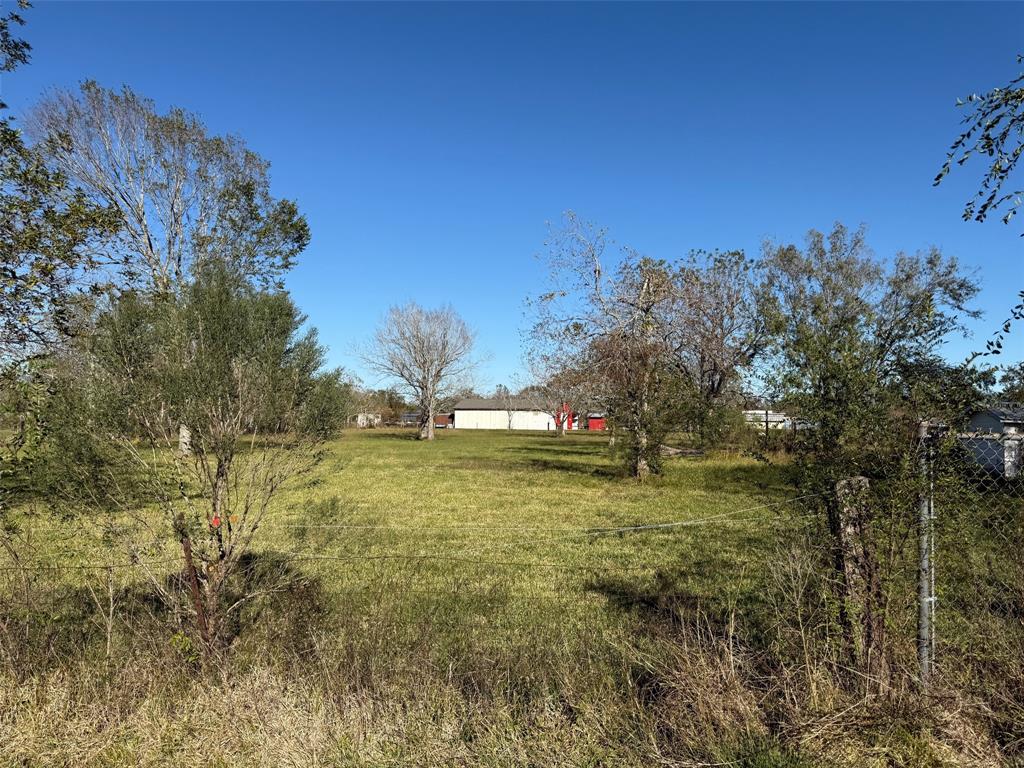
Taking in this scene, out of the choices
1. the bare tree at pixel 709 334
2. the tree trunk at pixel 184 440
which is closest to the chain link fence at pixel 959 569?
the tree trunk at pixel 184 440

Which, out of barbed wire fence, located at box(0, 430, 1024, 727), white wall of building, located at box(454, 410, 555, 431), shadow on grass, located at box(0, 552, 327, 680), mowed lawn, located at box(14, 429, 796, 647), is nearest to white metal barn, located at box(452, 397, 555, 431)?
white wall of building, located at box(454, 410, 555, 431)

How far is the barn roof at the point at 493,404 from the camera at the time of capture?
9661 centimetres

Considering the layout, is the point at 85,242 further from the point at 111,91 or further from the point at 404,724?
the point at 111,91

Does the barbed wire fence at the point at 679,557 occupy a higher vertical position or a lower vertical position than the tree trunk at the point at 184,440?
lower

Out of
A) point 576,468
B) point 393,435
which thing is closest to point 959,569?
point 576,468

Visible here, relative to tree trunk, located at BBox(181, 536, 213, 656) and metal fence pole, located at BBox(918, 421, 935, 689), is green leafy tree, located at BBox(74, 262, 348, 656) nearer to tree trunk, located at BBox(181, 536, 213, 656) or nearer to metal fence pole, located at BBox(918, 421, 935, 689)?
tree trunk, located at BBox(181, 536, 213, 656)

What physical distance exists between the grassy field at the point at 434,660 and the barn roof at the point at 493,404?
8531cm

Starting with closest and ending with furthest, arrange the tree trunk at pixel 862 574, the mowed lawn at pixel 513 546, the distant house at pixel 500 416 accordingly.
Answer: the tree trunk at pixel 862 574, the mowed lawn at pixel 513 546, the distant house at pixel 500 416

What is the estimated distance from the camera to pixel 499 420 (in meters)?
98.2

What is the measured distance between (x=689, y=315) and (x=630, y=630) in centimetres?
1614

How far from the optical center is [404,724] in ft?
9.28

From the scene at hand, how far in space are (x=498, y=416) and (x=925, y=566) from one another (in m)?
96.0

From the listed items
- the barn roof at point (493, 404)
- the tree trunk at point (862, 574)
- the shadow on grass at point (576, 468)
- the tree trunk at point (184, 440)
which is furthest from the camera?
the barn roof at point (493, 404)

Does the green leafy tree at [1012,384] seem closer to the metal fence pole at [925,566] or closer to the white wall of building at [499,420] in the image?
the metal fence pole at [925,566]
